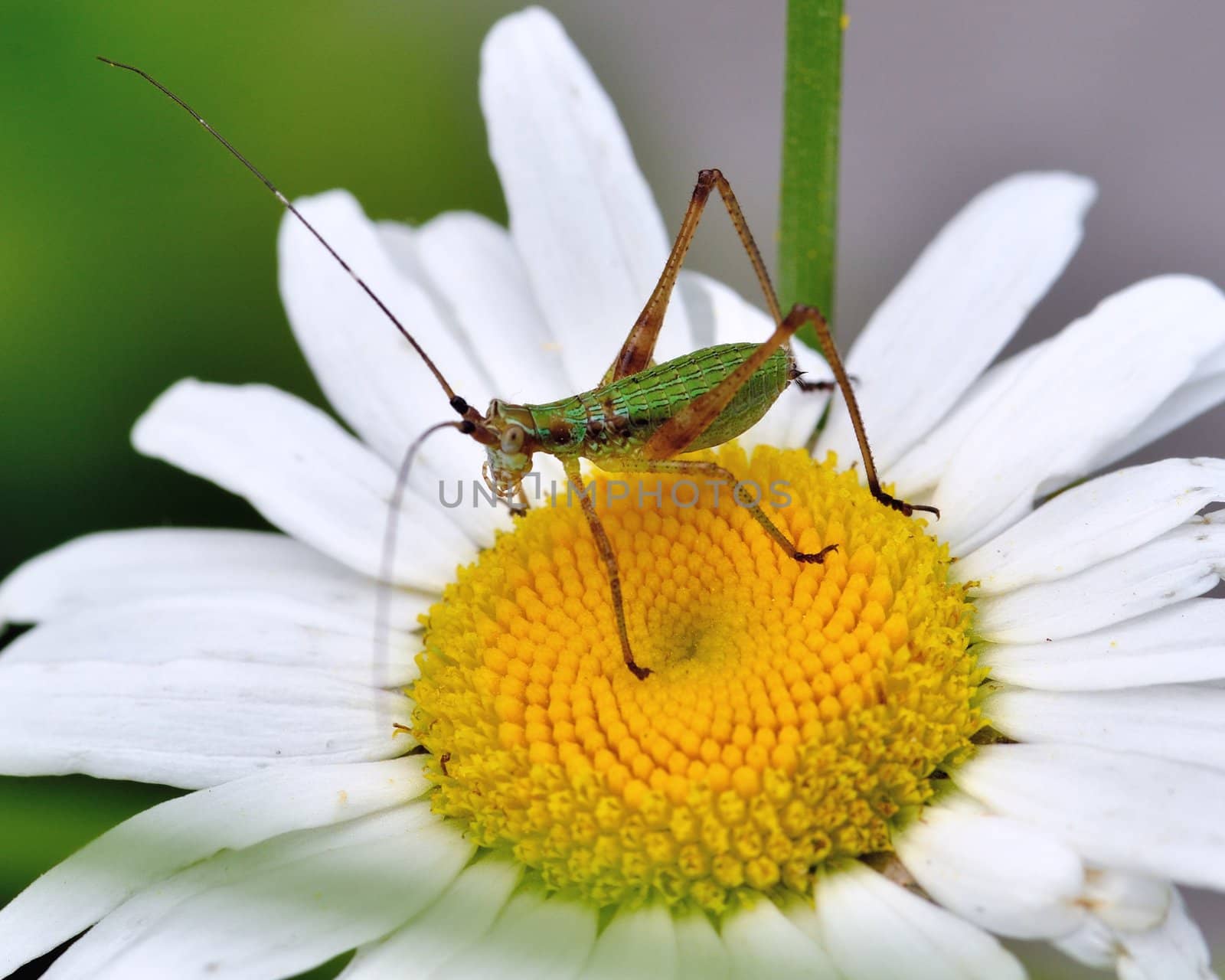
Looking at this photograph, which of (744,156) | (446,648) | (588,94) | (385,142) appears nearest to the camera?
(446,648)

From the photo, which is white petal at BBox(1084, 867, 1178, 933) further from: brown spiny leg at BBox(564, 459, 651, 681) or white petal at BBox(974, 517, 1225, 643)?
brown spiny leg at BBox(564, 459, 651, 681)

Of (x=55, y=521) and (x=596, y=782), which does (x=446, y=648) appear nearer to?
(x=596, y=782)

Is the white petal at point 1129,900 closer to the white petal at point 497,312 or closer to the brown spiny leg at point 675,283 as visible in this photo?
the brown spiny leg at point 675,283

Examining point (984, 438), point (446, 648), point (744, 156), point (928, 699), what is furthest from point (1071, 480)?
point (744, 156)

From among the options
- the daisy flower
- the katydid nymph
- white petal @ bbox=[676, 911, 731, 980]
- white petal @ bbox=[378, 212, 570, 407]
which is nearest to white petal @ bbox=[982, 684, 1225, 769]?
the daisy flower

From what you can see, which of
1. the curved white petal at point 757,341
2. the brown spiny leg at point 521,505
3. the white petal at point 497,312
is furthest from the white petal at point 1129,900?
the white petal at point 497,312

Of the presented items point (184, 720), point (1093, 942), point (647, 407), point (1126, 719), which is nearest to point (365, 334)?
point (647, 407)

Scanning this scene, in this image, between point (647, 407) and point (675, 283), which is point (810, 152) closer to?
point (675, 283)
